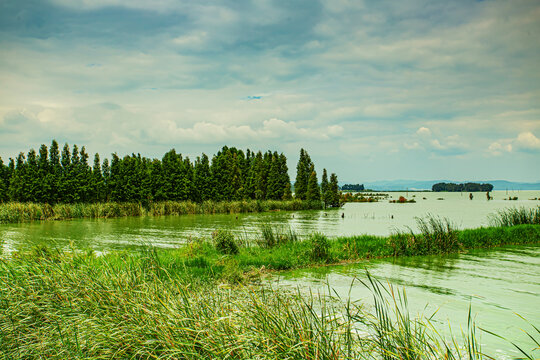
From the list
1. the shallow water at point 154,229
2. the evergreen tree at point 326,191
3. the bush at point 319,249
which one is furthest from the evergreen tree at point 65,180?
the bush at point 319,249

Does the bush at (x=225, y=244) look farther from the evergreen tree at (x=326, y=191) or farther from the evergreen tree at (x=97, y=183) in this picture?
the evergreen tree at (x=326, y=191)

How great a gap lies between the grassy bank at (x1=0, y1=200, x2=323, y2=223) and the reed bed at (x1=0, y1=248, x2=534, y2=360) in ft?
111

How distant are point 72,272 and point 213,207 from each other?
40.8m

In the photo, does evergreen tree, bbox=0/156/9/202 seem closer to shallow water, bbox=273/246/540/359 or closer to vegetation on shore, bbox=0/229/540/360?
shallow water, bbox=273/246/540/359

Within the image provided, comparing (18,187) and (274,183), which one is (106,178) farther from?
(274,183)

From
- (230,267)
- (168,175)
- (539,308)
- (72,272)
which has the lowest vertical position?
(539,308)

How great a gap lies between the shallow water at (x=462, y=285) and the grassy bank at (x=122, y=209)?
32.4m

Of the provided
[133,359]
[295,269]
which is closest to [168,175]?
[295,269]

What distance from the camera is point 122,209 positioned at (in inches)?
1631

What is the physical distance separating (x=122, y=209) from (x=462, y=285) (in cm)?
3775

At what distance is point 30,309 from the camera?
18.2ft

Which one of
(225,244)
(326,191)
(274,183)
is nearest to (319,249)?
(225,244)

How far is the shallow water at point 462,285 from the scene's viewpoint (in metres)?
8.12

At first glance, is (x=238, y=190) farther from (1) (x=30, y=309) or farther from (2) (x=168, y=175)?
(1) (x=30, y=309)
